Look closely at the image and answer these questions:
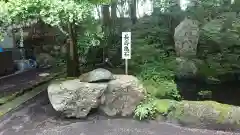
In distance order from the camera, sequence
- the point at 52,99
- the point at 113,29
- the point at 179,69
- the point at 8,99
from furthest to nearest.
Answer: the point at 113,29 < the point at 179,69 < the point at 8,99 < the point at 52,99

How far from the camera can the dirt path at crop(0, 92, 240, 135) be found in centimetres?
458

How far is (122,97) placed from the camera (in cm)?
520

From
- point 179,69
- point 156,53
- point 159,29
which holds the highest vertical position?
point 159,29

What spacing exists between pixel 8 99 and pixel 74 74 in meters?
2.05

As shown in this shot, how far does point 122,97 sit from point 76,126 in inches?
47.8

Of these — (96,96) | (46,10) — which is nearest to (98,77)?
(96,96)

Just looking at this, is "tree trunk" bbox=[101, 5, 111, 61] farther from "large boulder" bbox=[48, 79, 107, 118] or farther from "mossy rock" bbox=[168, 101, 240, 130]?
"mossy rock" bbox=[168, 101, 240, 130]

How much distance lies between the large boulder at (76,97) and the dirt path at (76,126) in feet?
0.79

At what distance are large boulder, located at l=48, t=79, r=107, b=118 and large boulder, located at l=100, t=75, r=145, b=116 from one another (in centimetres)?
20

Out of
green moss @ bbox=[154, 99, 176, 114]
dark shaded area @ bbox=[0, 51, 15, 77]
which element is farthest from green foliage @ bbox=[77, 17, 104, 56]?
green moss @ bbox=[154, 99, 176, 114]

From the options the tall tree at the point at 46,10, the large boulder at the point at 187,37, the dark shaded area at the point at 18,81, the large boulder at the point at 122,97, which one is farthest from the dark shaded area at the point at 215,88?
the dark shaded area at the point at 18,81

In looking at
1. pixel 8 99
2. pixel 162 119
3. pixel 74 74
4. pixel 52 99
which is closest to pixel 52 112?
pixel 52 99

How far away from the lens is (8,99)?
19.7ft

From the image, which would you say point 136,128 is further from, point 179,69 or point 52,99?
point 179,69
